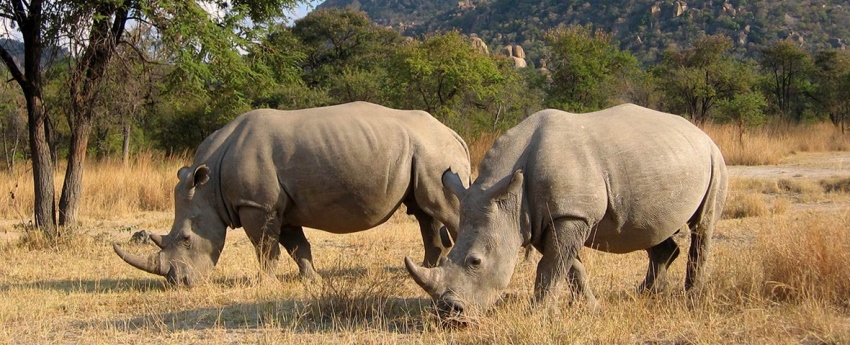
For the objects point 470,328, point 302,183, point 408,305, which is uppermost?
point 302,183

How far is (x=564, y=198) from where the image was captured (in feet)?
16.9

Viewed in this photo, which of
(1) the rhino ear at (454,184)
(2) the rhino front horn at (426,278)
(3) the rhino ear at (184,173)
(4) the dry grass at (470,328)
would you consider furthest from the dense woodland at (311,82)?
(2) the rhino front horn at (426,278)

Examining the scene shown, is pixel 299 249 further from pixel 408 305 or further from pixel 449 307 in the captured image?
pixel 449 307

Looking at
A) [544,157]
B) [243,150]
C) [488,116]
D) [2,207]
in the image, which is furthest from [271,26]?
[488,116]

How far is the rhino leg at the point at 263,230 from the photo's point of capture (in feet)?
23.7

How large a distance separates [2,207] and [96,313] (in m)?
9.17

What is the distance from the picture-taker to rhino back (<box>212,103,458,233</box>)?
724 centimetres

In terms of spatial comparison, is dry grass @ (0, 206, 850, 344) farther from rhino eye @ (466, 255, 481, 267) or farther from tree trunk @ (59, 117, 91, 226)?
tree trunk @ (59, 117, 91, 226)

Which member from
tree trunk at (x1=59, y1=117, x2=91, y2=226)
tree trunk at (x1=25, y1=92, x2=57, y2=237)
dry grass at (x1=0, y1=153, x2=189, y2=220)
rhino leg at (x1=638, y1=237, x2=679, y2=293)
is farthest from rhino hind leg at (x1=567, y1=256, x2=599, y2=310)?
dry grass at (x1=0, y1=153, x2=189, y2=220)

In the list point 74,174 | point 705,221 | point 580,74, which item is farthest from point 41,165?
point 580,74

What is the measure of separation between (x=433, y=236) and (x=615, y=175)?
8.62ft

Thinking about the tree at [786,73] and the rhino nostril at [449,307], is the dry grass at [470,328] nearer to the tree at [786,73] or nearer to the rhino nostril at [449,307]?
the rhino nostril at [449,307]

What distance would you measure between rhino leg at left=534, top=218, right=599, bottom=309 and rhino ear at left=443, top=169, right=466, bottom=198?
2.07 ft

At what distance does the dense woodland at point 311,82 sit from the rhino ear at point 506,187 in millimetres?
5227
